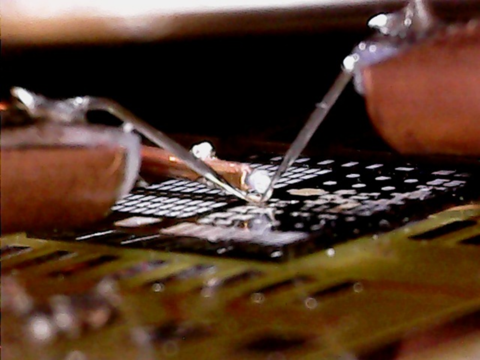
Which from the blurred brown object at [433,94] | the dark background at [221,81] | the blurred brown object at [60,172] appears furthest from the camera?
the dark background at [221,81]

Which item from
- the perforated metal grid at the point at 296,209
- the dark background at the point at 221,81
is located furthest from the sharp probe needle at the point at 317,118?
the dark background at the point at 221,81

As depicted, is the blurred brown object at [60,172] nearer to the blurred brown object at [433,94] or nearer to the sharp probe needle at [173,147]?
the sharp probe needle at [173,147]

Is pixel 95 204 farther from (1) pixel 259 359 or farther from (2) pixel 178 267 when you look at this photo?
(1) pixel 259 359

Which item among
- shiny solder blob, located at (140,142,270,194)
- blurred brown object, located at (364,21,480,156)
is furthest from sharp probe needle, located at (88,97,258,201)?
blurred brown object, located at (364,21,480,156)

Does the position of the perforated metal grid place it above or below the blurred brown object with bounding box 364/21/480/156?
below

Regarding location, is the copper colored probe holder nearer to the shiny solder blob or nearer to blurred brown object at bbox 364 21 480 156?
the shiny solder blob

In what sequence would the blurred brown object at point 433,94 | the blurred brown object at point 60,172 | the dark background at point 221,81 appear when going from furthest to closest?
1. the dark background at point 221,81
2. the blurred brown object at point 433,94
3. the blurred brown object at point 60,172

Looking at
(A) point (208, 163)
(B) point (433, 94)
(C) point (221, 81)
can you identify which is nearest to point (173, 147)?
(A) point (208, 163)

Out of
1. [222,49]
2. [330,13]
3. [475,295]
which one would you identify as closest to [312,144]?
[330,13]
